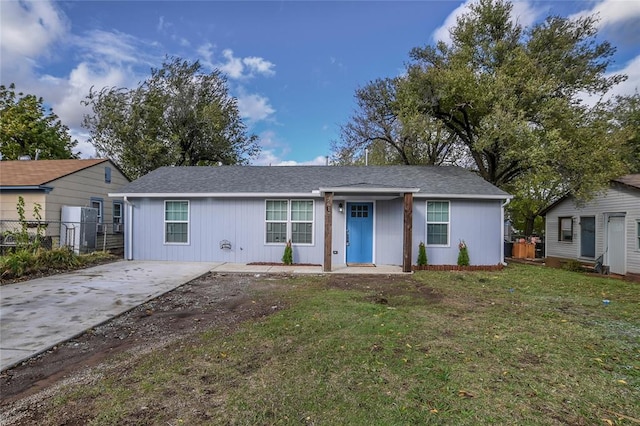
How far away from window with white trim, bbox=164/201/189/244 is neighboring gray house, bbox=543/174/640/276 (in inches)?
565

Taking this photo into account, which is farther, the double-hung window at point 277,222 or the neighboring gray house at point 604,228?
the double-hung window at point 277,222

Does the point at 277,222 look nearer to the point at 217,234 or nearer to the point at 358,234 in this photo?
the point at 217,234

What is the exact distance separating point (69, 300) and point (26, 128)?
880 inches

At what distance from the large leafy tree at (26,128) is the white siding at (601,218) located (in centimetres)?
2959

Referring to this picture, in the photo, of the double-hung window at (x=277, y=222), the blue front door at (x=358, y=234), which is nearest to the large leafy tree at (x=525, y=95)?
the blue front door at (x=358, y=234)

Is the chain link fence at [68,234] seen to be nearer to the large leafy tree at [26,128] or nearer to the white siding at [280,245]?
the white siding at [280,245]

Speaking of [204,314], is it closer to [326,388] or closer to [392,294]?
[326,388]

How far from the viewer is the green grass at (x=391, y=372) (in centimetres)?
254

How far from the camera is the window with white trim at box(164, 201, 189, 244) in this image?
1138 cm

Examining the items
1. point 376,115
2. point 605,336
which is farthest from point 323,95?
point 605,336

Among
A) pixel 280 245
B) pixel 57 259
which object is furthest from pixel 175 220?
pixel 280 245

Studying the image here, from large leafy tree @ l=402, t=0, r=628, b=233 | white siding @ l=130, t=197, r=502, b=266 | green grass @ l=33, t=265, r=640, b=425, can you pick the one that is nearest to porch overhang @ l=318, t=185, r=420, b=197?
white siding @ l=130, t=197, r=502, b=266

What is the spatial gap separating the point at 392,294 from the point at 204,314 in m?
3.71

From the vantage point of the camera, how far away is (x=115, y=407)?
2.58 metres
